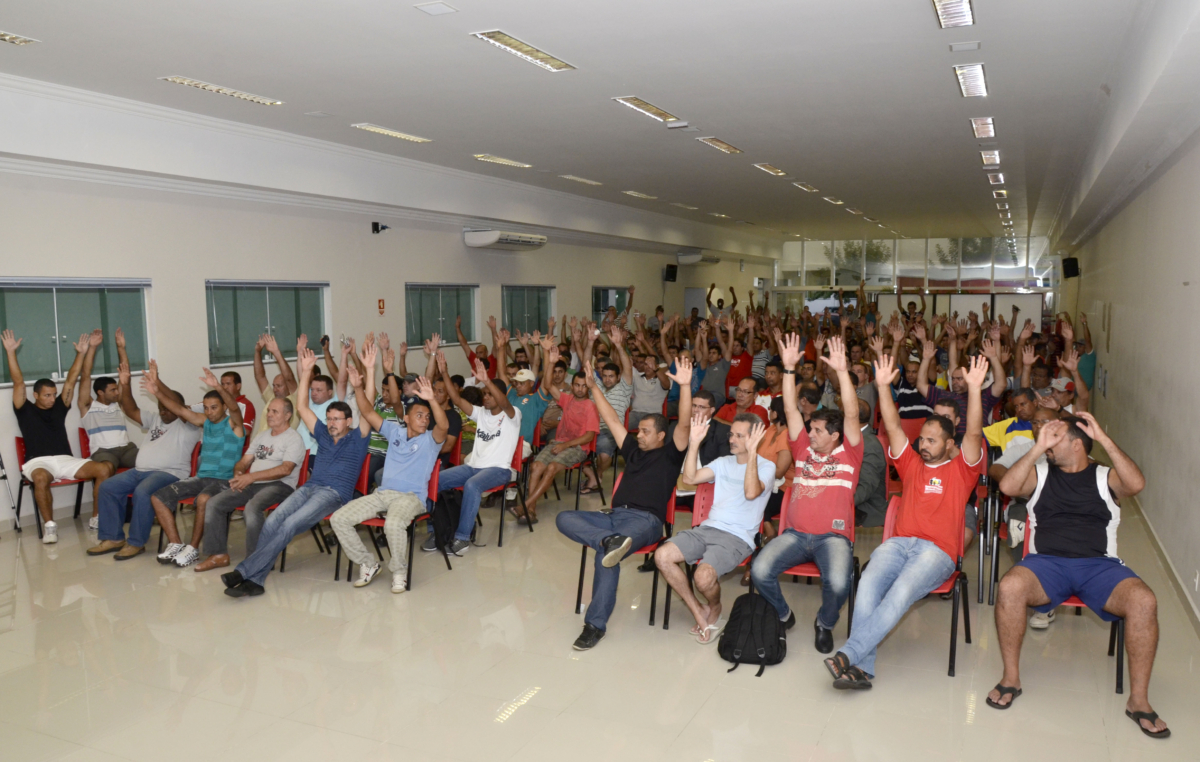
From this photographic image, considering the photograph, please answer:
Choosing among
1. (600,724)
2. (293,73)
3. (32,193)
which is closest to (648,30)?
(293,73)

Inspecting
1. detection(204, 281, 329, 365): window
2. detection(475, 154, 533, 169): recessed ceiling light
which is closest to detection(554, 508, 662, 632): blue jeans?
detection(204, 281, 329, 365): window

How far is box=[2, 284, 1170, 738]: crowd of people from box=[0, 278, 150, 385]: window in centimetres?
21

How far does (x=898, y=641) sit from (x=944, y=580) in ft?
2.08

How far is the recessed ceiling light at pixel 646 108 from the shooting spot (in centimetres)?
688

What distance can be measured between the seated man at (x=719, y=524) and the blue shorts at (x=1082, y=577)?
4.69 feet

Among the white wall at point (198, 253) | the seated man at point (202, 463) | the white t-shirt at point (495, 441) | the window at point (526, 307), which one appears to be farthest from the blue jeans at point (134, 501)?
the window at point (526, 307)

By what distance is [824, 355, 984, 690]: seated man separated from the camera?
4.02 m

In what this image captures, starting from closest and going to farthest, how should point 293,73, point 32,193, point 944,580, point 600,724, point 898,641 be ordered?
point 600,724
point 944,580
point 898,641
point 293,73
point 32,193

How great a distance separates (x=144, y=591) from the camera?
18.0 feet

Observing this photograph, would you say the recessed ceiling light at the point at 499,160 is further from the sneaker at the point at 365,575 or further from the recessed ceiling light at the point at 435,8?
the sneaker at the point at 365,575

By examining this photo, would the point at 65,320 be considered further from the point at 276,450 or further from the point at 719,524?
the point at 719,524

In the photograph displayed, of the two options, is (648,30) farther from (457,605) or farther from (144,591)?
(144,591)

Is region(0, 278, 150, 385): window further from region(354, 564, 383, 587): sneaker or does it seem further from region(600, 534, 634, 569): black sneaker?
region(600, 534, 634, 569): black sneaker

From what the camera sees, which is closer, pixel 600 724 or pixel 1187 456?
pixel 600 724
